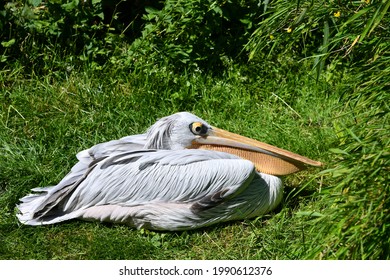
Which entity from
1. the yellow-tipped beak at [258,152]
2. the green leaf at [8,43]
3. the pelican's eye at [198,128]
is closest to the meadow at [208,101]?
the green leaf at [8,43]

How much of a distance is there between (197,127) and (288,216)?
69 centimetres

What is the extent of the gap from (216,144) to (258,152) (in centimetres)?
24

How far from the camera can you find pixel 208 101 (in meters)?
5.78

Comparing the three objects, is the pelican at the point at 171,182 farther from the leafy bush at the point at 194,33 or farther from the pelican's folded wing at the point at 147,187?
the leafy bush at the point at 194,33

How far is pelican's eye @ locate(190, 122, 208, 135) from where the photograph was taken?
4781mm

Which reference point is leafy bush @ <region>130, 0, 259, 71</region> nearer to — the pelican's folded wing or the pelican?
the pelican

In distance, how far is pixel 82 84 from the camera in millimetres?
5809

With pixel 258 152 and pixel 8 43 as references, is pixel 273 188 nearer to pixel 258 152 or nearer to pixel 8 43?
pixel 258 152

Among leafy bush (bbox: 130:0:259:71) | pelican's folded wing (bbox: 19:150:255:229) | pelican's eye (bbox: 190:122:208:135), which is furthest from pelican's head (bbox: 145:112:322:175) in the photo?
leafy bush (bbox: 130:0:259:71)

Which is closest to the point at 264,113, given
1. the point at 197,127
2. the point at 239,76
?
the point at 239,76

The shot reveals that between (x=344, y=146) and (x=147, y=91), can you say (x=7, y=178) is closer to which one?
(x=147, y=91)

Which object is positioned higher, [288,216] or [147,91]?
[147,91]
